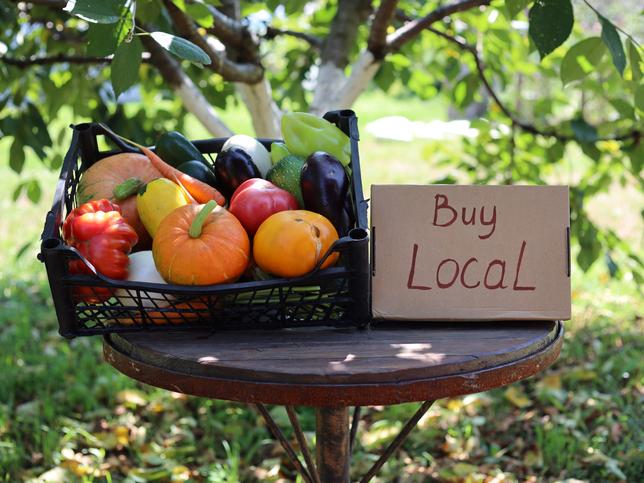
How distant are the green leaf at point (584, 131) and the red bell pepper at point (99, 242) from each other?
1.34 meters

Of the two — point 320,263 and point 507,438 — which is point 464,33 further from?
point 320,263

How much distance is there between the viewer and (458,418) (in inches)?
91.6

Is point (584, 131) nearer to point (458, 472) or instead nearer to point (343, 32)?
point (343, 32)

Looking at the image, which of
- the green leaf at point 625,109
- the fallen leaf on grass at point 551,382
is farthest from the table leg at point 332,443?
the fallen leaf on grass at point 551,382

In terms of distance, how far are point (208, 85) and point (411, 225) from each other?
5.09 ft

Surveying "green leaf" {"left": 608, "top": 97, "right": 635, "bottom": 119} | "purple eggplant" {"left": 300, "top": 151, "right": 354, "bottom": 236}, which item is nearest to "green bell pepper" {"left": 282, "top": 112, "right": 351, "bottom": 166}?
"purple eggplant" {"left": 300, "top": 151, "right": 354, "bottom": 236}

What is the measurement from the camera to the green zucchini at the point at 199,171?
1.27m

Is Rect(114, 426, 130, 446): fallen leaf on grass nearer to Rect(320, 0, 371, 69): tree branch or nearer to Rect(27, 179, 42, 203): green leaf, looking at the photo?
Rect(27, 179, 42, 203): green leaf

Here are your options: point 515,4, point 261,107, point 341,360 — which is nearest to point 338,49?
point 261,107

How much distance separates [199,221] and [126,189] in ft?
0.72

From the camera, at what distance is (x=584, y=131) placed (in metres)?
2.02

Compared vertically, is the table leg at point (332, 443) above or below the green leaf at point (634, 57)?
below

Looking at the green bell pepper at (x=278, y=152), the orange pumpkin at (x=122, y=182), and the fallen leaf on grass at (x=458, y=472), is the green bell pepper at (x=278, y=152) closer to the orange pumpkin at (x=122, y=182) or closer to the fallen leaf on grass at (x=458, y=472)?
the orange pumpkin at (x=122, y=182)

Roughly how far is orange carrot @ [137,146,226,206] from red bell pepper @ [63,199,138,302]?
132 mm
